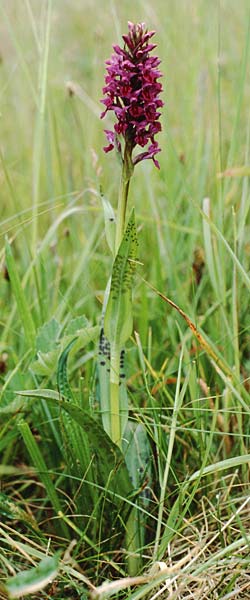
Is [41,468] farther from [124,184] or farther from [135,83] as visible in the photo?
[135,83]

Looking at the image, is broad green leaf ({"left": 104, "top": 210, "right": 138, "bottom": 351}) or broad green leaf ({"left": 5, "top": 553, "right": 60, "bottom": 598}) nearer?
broad green leaf ({"left": 5, "top": 553, "right": 60, "bottom": 598})

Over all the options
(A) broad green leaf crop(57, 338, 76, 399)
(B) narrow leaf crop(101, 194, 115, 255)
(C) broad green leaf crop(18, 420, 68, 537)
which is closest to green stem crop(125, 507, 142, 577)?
(C) broad green leaf crop(18, 420, 68, 537)

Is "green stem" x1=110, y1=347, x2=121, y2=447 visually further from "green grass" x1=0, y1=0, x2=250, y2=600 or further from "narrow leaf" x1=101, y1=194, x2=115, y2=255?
"narrow leaf" x1=101, y1=194, x2=115, y2=255

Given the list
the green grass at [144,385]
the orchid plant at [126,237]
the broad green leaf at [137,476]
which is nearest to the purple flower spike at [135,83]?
the orchid plant at [126,237]

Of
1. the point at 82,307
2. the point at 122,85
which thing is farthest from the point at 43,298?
the point at 122,85

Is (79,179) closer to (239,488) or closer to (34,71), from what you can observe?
(34,71)

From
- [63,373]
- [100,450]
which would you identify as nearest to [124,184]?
[63,373]

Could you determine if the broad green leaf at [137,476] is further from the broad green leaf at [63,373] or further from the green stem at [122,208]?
the green stem at [122,208]
